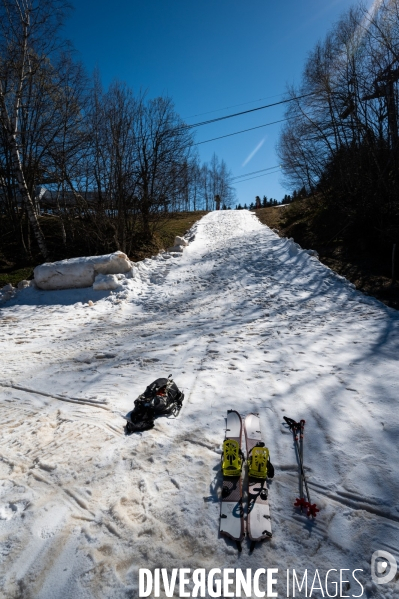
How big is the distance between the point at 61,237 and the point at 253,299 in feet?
33.7

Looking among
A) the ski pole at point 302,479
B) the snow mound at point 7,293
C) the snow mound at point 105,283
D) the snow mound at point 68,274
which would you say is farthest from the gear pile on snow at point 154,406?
the snow mound at point 7,293

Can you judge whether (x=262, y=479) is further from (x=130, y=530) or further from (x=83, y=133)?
(x=83, y=133)

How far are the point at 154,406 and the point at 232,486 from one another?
3.85 ft

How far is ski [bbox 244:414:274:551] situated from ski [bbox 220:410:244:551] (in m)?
0.07

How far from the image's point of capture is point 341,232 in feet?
38.2

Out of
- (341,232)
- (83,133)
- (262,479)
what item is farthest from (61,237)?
(262,479)

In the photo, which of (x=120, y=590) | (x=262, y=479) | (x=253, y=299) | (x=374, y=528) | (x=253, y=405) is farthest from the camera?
(x=253, y=299)

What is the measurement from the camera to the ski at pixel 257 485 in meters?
2.02

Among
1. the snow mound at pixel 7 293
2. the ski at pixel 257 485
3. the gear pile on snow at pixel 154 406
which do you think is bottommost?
the ski at pixel 257 485

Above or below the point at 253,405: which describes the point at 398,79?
above

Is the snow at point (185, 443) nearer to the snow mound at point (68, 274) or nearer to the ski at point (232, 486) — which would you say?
the ski at point (232, 486)

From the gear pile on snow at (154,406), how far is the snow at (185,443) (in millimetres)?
105

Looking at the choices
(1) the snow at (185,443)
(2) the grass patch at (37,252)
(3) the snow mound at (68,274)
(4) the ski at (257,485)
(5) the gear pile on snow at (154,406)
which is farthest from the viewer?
(2) the grass patch at (37,252)

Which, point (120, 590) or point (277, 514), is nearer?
point (120, 590)
